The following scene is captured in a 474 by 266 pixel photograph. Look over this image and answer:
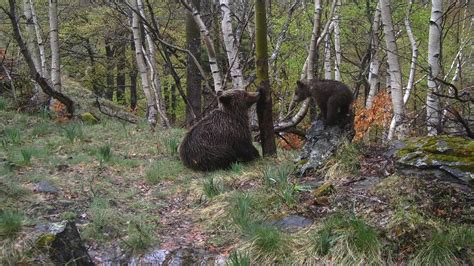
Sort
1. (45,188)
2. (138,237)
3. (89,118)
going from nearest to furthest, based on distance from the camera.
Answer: (138,237), (45,188), (89,118)

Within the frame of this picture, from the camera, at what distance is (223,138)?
747 centimetres

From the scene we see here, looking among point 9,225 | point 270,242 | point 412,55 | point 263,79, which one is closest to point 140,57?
point 263,79

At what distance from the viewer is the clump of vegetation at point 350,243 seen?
4027 millimetres

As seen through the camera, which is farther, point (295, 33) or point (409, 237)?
point (295, 33)

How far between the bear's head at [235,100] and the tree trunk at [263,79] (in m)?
0.22

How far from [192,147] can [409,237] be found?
397 centimetres

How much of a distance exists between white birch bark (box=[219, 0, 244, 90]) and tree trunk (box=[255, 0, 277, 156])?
87 cm

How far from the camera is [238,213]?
5.07 m

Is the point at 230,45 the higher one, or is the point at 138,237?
the point at 230,45

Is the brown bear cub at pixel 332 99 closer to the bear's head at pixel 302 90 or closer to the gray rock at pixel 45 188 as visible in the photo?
the bear's head at pixel 302 90

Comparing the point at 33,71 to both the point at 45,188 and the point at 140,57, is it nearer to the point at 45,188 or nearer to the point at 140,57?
the point at 140,57

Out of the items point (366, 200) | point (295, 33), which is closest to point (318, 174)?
point (366, 200)

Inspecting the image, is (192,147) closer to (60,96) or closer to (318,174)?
(318,174)

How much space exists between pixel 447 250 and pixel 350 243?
750 mm
